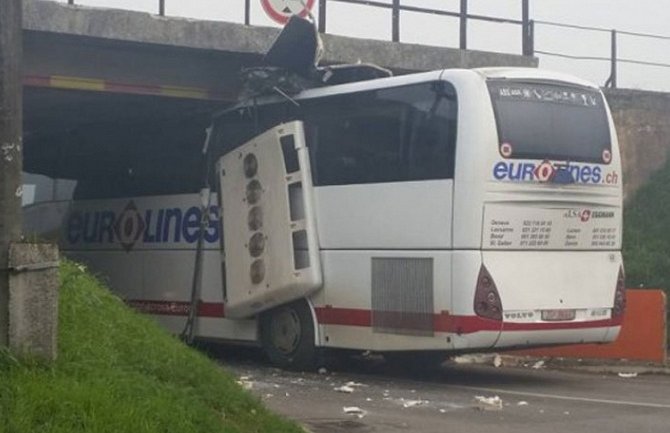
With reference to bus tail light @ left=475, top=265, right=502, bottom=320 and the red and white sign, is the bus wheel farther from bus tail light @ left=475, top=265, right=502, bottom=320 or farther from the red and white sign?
the red and white sign

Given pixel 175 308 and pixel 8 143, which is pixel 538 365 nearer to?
pixel 175 308

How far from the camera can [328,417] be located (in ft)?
45.3

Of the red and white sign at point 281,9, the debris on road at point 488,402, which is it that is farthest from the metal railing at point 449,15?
the debris on road at point 488,402

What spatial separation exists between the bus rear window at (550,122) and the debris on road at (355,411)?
3.96m

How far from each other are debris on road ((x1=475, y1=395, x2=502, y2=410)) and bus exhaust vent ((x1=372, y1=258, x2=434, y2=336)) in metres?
1.51

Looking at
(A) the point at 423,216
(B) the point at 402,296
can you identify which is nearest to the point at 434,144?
(A) the point at 423,216

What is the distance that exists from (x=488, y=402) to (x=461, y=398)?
0.71m

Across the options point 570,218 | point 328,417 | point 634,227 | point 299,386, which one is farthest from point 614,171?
point 634,227

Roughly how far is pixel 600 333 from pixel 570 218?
1.53 metres

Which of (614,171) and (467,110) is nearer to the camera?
(467,110)

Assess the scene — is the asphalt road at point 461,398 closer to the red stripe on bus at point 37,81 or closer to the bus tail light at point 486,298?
the bus tail light at point 486,298

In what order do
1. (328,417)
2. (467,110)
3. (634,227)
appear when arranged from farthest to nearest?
1. (634,227)
2. (467,110)
3. (328,417)

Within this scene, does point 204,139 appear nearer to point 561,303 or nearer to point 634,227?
point 561,303

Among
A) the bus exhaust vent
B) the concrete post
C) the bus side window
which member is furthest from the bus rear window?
the concrete post
